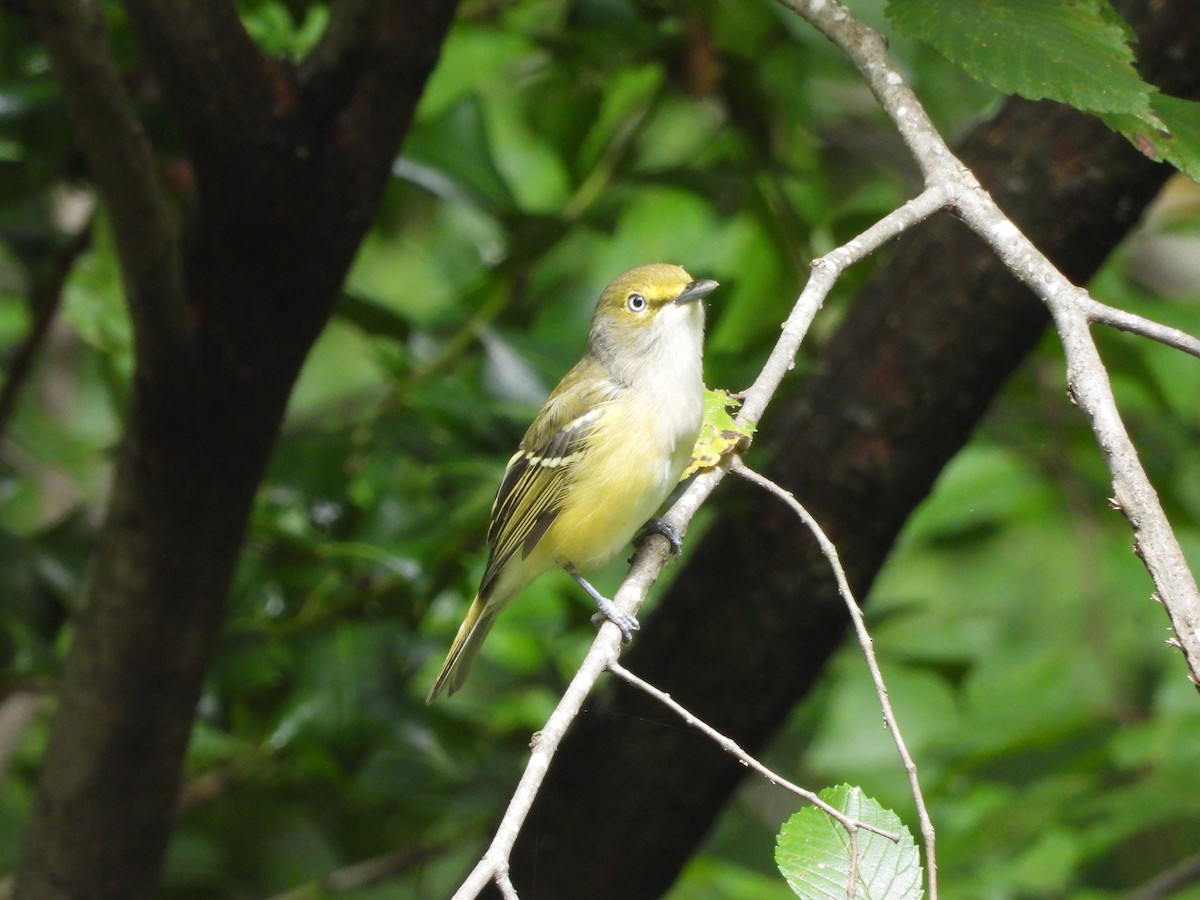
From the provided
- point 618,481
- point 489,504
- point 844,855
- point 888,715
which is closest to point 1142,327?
point 888,715

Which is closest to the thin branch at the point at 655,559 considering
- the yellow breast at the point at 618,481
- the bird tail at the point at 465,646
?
the yellow breast at the point at 618,481

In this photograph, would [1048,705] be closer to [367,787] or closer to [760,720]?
[760,720]

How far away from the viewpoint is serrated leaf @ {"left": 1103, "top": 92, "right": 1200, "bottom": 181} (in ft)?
6.17

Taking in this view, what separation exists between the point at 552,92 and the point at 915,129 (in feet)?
8.20

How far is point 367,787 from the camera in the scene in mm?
4164

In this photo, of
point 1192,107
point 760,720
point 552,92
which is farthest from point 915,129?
point 552,92

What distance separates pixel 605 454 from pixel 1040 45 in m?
1.66

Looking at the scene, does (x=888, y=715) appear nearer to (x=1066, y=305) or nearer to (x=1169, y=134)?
(x=1066, y=305)

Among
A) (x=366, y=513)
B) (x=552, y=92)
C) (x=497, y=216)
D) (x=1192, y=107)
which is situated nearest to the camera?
(x=1192, y=107)

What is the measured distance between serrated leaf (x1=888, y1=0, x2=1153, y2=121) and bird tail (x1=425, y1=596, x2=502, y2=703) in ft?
6.23

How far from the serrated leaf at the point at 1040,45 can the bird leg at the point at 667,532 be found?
0.85 meters

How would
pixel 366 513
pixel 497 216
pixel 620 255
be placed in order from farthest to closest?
pixel 620 255 < pixel 497 216 < pixel 366 513

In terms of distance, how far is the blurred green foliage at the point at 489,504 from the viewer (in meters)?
3.62

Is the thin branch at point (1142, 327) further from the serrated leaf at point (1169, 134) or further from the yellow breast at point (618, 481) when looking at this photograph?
the yellow breast at point (618, 481)
